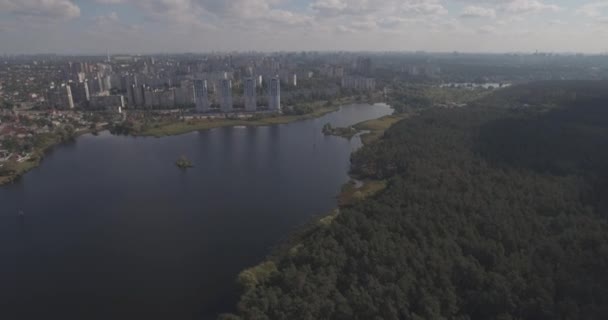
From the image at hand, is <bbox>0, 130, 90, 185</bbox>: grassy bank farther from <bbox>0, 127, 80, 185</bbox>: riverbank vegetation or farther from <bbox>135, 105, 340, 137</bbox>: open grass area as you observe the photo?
<bbox>135, 105, 340, 137</bbox>: open grass area

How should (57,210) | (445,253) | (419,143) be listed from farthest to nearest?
(419,143)
(57,210)
(445,253)

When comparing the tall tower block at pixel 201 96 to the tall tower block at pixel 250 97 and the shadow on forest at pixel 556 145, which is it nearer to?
the tall tower block at pixel 250 97

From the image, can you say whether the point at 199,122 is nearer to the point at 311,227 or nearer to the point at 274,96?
the point at 274,96

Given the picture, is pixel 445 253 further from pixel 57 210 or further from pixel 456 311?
pixel 57 210

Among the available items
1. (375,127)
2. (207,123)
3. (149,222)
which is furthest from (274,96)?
(149,222)

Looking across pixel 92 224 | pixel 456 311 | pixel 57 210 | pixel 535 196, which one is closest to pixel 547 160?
pixel 535 196

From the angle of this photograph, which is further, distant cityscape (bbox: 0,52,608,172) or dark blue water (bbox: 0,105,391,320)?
distant cityscape (bbox: 0,52,608,172)

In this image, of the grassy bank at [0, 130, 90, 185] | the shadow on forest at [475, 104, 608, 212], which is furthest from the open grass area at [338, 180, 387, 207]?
the grassy bank at [0, 130, 90, 185]
